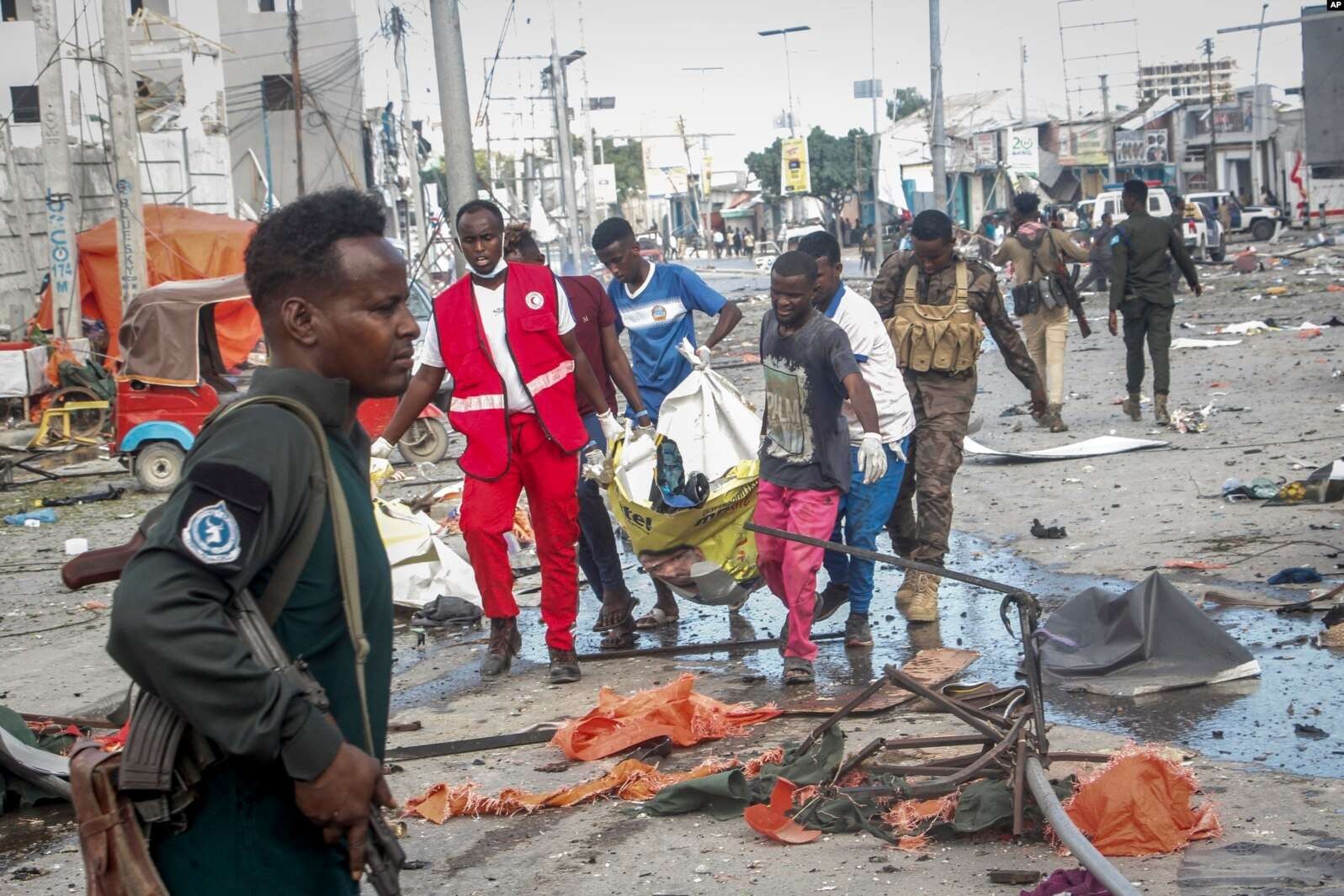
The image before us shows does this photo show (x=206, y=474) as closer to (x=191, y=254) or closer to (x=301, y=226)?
(x=301, y=226)

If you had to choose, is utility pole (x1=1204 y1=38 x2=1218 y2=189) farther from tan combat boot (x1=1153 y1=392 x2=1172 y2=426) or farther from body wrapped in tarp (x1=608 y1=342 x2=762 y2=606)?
body wrapped in tarp (x1=608 y1=342 x2=762 y2=606)

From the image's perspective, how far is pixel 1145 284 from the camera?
12.8 m

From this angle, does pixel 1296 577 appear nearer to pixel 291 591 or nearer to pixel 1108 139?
pixel 291 591

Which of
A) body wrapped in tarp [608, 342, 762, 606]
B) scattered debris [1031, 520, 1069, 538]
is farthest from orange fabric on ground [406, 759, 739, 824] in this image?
scattered debris [1031, 520, 1069, 538]

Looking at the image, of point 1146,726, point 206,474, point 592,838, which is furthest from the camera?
point 1146,726

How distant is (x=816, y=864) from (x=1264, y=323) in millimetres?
18841

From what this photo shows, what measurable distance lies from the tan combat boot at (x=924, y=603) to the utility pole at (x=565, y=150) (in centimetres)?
2950

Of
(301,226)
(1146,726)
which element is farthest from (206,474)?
(1146,726)

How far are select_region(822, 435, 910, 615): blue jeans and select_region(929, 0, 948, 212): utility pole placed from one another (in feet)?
78.5

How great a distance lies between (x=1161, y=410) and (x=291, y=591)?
1174 centimetres

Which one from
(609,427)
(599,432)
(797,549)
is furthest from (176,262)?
(797,549)

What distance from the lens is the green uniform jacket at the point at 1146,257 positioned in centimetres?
1266

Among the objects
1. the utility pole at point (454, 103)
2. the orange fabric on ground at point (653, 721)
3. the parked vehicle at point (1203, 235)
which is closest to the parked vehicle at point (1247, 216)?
the parked vehicle at point (1203, 235)

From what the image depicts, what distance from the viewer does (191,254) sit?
24578mm
